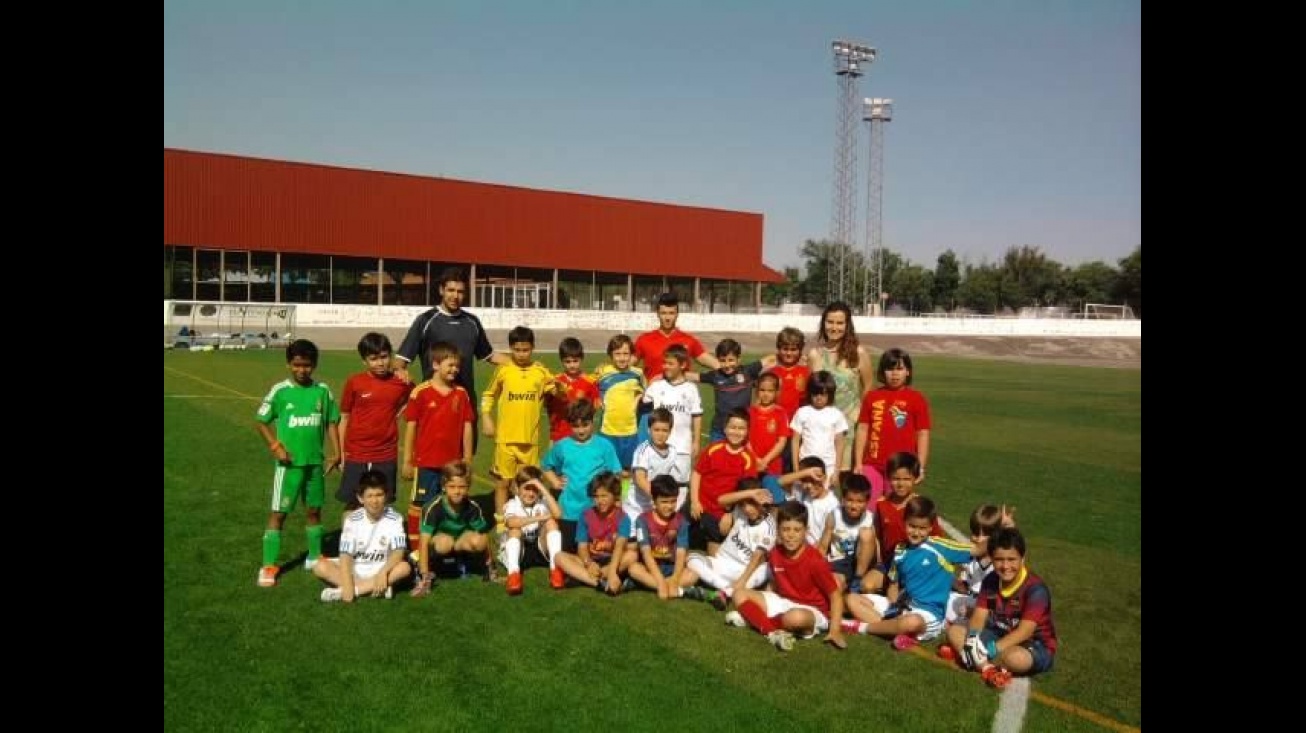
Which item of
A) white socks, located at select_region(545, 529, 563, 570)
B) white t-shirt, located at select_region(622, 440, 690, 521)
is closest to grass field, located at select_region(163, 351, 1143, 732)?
white socks, located at select_region(545, 529, 563, 570)

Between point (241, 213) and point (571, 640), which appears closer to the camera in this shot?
point (571, 640)

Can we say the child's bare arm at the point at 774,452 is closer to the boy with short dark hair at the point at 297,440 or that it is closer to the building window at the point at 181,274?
the boy with short dark hair at the point at 297,440

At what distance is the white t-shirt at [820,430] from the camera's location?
312 inches

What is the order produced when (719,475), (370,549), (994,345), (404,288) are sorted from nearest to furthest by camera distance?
(370,549) → (719,475) → (404,288) → (994,345)

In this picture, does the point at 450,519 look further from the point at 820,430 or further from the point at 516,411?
the point at 820,430

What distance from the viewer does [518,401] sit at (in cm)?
809

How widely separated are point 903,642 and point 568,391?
12.2 feet

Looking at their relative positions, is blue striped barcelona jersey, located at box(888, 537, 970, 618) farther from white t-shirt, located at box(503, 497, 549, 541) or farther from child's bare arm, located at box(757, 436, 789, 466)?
white t-shirt, located at box(503, 497, 549, 541)

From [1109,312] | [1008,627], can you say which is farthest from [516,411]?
[1109,312]

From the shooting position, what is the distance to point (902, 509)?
702 cm
